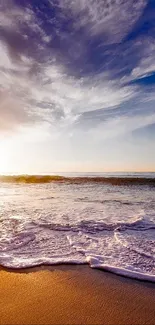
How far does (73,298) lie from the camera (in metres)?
3.10

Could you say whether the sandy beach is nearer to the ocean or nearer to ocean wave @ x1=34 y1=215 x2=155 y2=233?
the ocean

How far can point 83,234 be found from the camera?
5820mm

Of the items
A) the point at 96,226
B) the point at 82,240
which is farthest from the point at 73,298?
the point at 96,226

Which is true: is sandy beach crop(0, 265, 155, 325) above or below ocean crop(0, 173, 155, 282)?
below

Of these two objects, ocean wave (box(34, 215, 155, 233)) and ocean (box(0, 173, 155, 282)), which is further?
ocean wave (box(34, 215, 155, 233))

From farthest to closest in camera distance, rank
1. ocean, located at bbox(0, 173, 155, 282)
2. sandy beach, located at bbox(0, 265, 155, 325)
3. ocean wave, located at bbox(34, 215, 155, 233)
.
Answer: ocean wave, located at bbox(34, 215, 155, 233), ocean, located at bbox(0, 173, 155, 282), sandy beach, located at bbox(0, 265, 155, 325)

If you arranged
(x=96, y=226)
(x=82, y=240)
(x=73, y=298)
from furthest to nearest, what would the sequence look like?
(x=96, y=226), (x=82, y=240), (x=73, y=298)

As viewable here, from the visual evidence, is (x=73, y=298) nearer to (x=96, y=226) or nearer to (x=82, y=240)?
(x=82, y=240)

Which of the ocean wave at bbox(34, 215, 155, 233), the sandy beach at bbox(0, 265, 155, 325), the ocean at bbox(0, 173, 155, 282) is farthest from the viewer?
the ocean wave at bbox(34, 215, 155, 233)

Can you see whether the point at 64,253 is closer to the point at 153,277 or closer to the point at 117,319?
the point at 153,277

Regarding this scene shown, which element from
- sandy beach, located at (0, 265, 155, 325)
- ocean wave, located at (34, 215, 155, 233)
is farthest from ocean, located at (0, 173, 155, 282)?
sandy beach, located at (0, 265, 155, 325)

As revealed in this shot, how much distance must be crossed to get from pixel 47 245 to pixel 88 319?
96.6 inches

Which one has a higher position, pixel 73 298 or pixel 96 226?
pixel 96 226

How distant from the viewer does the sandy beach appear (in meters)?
2.67
